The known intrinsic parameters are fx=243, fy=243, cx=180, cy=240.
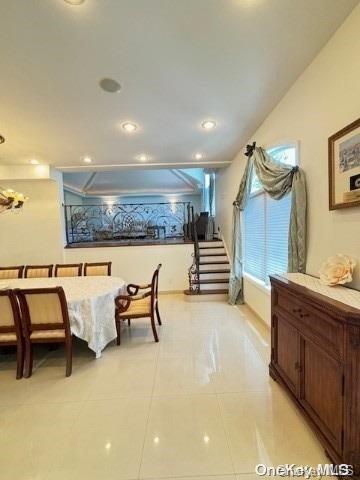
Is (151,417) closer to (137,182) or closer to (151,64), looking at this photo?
(151,64)

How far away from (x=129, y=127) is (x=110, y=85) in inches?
33.4

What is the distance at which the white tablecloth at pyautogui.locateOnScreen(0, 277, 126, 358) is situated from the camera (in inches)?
108

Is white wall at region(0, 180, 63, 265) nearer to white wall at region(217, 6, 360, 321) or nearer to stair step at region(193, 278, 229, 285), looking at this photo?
stair step at region(193, 278, 229, 285)

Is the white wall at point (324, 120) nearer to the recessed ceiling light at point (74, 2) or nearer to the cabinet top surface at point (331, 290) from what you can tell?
the cabinet top surface at point (331, 290)

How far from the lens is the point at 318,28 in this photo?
200cm

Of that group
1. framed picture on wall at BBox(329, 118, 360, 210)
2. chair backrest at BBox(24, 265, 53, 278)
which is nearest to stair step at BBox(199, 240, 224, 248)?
chair backrest at BBox(24, 265, 53, 278)

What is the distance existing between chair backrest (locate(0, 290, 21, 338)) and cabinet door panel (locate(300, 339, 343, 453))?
272 cm

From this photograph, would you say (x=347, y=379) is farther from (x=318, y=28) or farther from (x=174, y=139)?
(x=174, y=139)

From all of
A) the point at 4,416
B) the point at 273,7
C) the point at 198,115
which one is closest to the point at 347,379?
the point at 4,416

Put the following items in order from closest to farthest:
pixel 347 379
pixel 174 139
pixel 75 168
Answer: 1. pixel 347 379
2. pixel 174 139
3. pixel 75 168

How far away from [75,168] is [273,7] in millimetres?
4603

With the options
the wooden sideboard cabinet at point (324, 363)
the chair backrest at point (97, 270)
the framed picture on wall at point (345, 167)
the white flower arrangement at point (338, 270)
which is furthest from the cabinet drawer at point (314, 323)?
the chair backrest at point (97, 270)

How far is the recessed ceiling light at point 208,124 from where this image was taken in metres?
3.62

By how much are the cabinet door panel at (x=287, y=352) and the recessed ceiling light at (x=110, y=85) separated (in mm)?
3129
